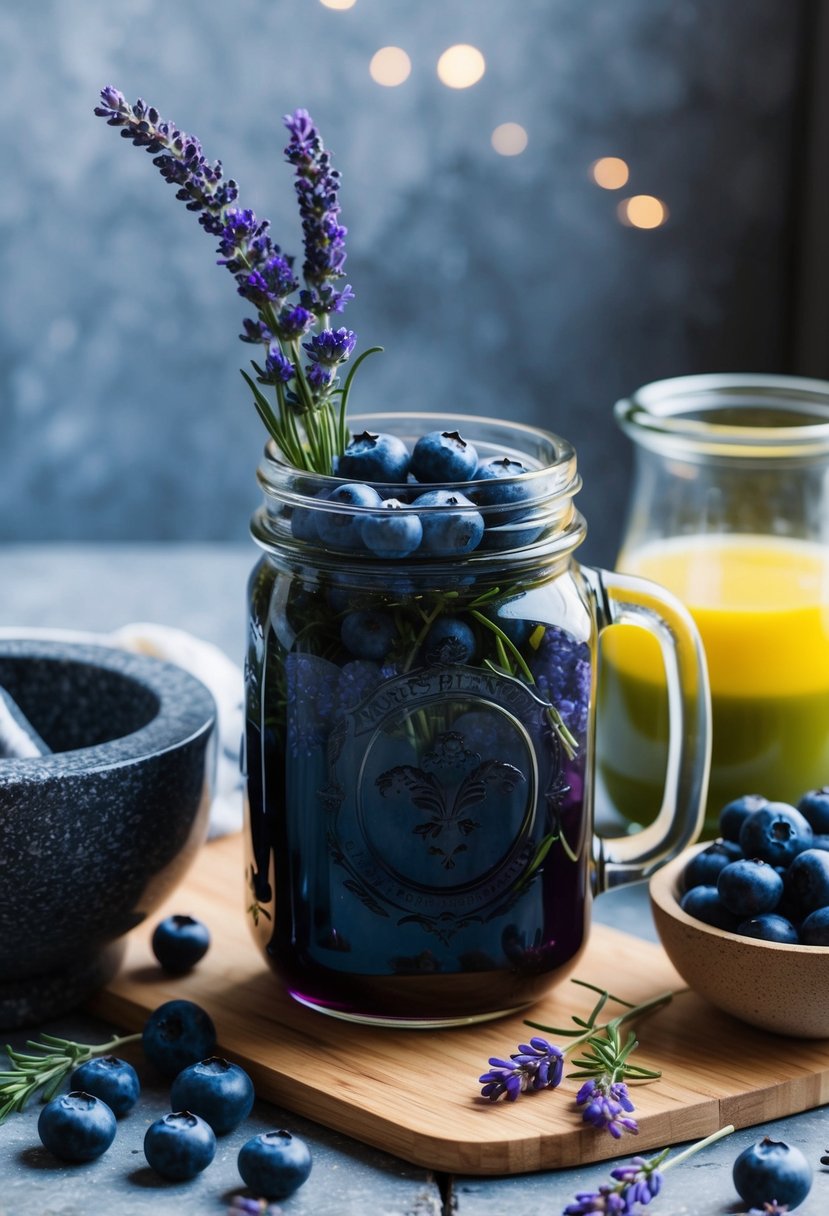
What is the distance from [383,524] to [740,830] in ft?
1.06

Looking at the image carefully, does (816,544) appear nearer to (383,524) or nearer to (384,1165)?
(383,524)

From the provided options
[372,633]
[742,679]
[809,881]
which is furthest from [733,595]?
[372,633]

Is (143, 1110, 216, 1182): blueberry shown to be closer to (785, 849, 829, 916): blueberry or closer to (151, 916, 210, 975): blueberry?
(151, 916, 210, 975): blueberry

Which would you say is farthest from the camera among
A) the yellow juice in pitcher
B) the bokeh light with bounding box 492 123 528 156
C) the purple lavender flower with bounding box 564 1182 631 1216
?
the bokeh light with bounding box 492 123 528 156

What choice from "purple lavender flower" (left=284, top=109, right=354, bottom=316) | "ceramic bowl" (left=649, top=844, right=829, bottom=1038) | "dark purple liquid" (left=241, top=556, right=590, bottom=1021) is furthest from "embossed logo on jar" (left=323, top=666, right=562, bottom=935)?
"purple lavender flower" (left=284, top=109, right=354, bottom=316)

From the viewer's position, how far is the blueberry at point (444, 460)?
89cm

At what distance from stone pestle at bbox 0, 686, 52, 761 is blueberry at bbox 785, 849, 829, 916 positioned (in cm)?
48

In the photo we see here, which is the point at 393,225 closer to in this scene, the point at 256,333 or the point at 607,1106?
the point at 256,333

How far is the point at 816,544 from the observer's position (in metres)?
1.25

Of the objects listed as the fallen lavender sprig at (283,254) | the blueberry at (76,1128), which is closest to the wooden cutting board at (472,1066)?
the blueberry at (76,1128)

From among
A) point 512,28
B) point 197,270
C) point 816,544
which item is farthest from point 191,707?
point 512,28

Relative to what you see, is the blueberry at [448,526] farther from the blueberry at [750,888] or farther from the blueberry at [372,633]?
the blueberry at [750,888]

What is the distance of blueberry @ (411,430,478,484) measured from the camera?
89cm

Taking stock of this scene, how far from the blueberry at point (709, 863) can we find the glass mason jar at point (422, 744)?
0.08m
